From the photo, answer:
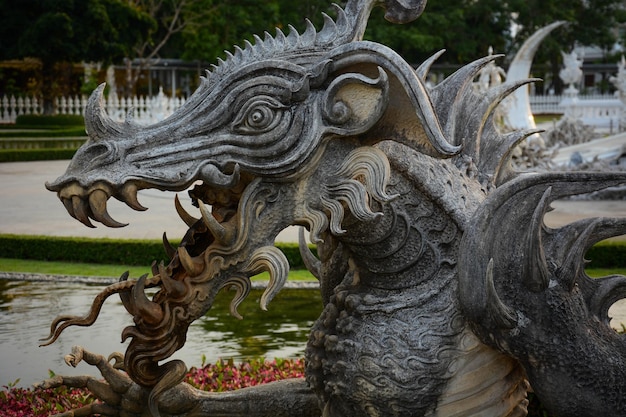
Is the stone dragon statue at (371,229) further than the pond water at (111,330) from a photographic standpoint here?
No

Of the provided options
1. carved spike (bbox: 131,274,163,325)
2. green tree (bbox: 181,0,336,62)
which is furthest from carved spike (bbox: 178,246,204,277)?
green tree (bbox: 181,0,336,62)

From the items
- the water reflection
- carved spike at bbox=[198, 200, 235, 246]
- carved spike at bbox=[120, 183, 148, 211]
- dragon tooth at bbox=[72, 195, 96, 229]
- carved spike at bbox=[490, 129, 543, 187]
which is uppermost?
carved spike at bbox=[490, 129, 543, 187]

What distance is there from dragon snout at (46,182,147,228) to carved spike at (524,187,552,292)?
40.8 inches

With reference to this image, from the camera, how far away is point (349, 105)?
2.75 meters

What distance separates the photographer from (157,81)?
1844 inches

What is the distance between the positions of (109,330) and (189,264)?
4.26 metres

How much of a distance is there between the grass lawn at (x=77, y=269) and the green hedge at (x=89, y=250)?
4.6 inches

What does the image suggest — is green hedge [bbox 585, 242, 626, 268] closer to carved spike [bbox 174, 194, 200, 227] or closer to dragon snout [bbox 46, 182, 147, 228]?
carved spike [bbox 174, 194, 200, 227]

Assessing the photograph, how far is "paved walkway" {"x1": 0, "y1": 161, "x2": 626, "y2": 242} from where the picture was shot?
11.3 meters

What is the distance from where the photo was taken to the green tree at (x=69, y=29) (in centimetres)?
3066

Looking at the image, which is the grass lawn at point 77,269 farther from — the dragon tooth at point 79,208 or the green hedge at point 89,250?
the dragon tooth at point 79,208

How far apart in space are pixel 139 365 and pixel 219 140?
0.73 metres

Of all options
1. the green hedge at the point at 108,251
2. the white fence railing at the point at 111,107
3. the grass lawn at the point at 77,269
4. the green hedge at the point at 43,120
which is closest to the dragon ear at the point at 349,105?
the grass lawn at the point at 77,269

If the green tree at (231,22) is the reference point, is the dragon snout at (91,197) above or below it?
below
